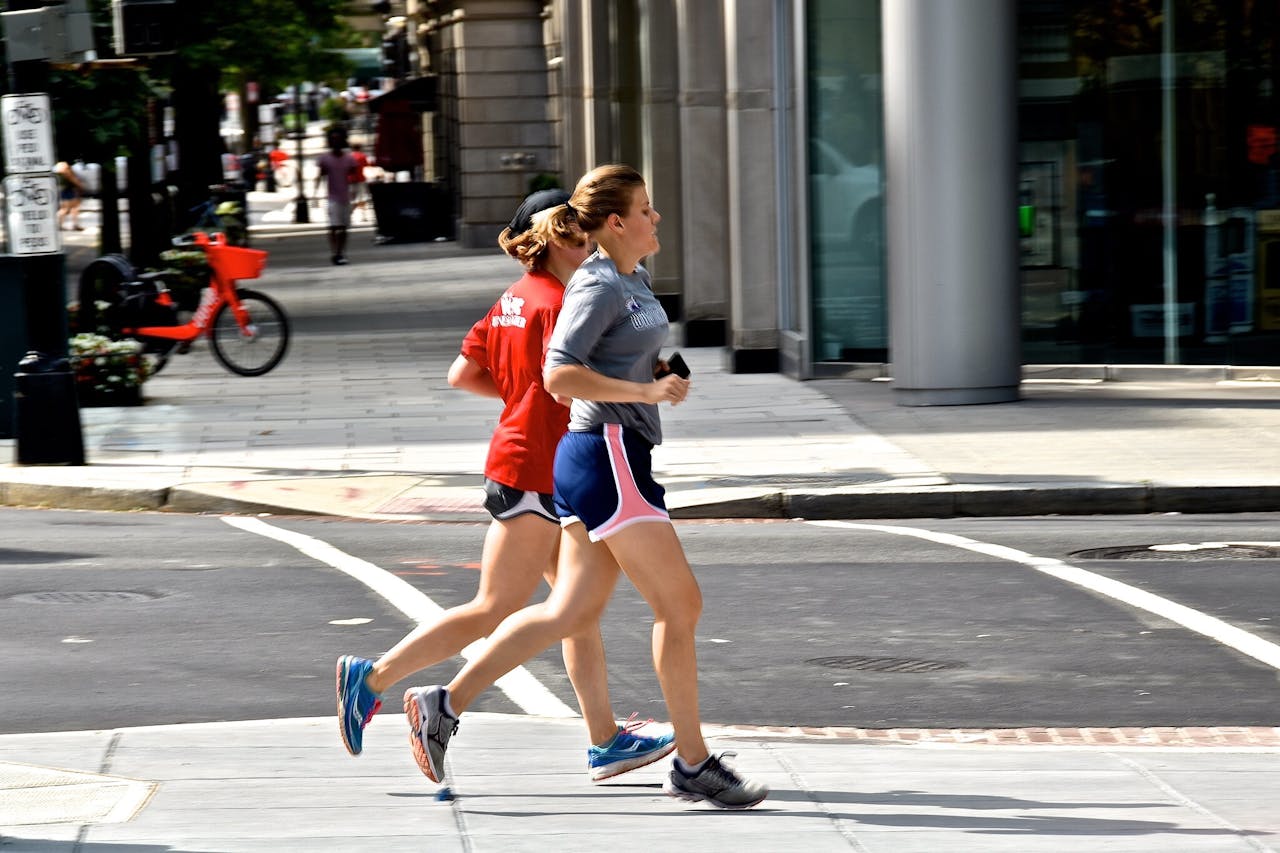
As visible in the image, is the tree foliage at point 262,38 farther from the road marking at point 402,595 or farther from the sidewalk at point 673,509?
the road marking at point 402,595

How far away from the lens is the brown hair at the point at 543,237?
5887 mm

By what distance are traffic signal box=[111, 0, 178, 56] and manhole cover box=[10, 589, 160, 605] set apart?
5723mm

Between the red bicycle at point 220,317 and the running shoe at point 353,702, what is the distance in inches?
529

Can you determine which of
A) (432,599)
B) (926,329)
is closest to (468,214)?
(926,329)

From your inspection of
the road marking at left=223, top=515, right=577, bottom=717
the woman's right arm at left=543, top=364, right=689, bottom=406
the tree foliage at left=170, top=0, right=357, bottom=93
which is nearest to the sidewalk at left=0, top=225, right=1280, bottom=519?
the road marking at left=223, top=515, right=577, bottom=717

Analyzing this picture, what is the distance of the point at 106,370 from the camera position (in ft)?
57.4

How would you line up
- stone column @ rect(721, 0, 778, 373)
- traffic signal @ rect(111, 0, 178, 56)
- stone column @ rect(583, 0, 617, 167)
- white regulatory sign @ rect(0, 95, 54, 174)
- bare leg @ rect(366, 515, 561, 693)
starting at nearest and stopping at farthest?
bare leg @ rect(366, 515, 561, 693)
white regulatory sign @ rect(0, 95, 54, 174)
traffic signal @ rect(111, 0, 178, 56)
stone column @ rect(721, 0, 778, 373)
stone column @ rect(583, 0, 617, 167)

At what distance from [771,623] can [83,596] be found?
3.17m

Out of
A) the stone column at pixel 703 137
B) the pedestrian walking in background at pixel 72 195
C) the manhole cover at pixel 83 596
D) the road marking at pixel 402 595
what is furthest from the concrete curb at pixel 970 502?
the pedestrian walking in background at pixel 72 195

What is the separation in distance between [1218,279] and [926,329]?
3347 mm

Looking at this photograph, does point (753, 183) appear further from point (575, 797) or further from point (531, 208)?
point (575, 797)

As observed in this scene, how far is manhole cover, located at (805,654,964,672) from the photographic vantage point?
7.90 metres

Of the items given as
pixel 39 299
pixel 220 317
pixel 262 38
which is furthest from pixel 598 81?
pixel 39 299

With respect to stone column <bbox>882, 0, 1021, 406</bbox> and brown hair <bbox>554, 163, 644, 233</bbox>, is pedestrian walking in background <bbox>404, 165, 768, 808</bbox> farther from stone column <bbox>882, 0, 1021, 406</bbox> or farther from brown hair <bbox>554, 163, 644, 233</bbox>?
stone column <bbox>882, 0, 1021, 406</bbox>
